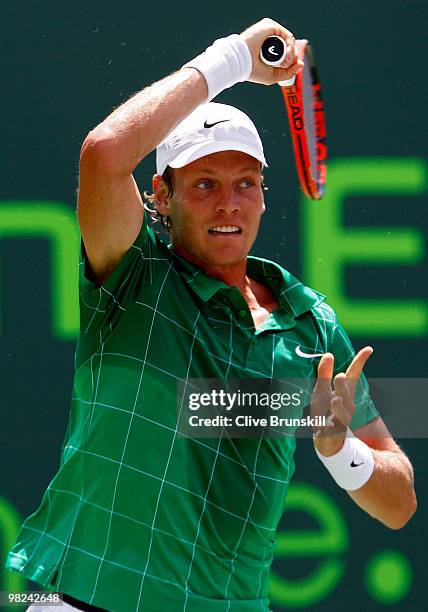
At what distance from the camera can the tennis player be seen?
2951 millimetres

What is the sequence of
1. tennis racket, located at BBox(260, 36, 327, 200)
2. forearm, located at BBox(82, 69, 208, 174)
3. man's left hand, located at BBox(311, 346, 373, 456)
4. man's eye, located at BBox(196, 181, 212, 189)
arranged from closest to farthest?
1. forearm, located at BBox(82, 69, 208, 174)
2. man's left hand, located at BBox(311, 346, 373, 456)
3. man's eye, located at BBox(196, 181, 212, 189)
4. tennis racket, located at BBox(260, 36, 327, 200)

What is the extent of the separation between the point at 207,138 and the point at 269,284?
0.46 metres

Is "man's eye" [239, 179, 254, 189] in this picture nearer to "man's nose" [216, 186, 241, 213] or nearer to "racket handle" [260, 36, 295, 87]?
"man's nose" [216, 186, 241, 213]

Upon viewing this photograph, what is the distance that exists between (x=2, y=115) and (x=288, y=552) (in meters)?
1.85

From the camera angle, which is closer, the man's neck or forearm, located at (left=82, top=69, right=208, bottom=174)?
forearm, located at (left=82, top=69, right=208, bottom=174)

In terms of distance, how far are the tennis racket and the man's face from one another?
346mm

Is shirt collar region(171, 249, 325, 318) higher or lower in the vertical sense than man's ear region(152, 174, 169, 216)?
lower

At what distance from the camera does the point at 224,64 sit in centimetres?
315

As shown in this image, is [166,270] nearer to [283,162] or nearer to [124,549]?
[124,549]

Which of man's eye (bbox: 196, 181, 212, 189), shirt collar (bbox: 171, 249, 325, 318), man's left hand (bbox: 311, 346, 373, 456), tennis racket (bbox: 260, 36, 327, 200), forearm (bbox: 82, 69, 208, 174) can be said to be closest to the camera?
forearm (bbox: 82, 69, 208, 174)

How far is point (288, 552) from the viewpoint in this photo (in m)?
4.59

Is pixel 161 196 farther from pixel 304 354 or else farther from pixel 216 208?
pixel 304 354

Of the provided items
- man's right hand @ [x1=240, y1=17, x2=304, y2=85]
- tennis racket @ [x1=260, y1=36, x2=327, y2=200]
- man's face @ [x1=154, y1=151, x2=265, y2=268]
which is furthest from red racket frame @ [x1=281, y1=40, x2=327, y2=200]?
man's face @ [x1=154, y1=151, x2=265, y2=268]

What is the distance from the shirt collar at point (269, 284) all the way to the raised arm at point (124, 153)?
0.22 meters
